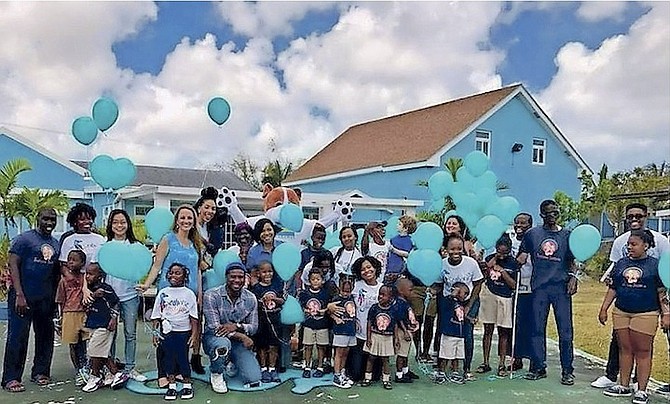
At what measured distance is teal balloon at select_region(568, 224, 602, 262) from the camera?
15.7 feet

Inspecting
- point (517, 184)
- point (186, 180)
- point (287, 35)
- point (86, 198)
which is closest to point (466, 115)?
point (517, 184)

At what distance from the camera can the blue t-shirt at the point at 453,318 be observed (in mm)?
4812

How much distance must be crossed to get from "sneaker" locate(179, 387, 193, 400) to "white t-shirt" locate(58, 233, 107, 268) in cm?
110

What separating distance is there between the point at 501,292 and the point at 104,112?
11.1ft

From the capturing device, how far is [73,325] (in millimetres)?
4516

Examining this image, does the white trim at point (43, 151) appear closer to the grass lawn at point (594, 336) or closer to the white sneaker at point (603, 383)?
the grass lawn at point (594, 336)

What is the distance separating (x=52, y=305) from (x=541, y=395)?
139 inches

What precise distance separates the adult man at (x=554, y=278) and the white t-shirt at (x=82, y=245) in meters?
3.25

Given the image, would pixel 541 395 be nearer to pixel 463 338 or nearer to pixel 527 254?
pixel 463 338

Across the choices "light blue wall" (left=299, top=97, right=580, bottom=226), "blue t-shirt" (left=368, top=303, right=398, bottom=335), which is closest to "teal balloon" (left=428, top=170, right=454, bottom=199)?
"blue t-shirt" (left=368, top=303, right=398, bottom=335)

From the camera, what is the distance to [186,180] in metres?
23.5

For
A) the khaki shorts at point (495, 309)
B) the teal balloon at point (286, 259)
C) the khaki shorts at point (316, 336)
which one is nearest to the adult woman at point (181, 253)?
the teal balloon at point (286, 259)

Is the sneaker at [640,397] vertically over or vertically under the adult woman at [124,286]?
under

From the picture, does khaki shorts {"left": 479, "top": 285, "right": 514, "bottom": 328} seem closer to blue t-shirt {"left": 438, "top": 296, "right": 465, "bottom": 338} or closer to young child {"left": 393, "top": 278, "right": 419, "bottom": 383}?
blue t-shirt {"left": 438, "top": 296, "right": 465, "bottom": 338}
